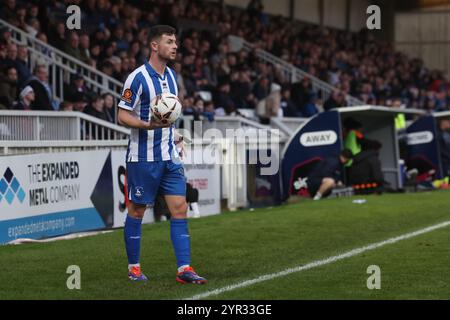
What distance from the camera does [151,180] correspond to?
895cm

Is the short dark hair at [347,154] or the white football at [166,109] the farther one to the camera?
the short dark hair at [347,154]

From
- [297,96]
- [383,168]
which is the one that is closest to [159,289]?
[383,168]

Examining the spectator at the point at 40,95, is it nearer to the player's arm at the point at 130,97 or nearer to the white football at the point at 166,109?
the player's arm at the point at 130,97

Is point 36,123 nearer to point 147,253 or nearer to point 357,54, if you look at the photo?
point 147,253

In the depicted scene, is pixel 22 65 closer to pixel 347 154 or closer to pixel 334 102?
pixel 347 154

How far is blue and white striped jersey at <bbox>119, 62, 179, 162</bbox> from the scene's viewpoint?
29.0 ft

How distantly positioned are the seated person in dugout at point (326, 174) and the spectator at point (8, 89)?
6798mm

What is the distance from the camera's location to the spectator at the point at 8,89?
15.9 m

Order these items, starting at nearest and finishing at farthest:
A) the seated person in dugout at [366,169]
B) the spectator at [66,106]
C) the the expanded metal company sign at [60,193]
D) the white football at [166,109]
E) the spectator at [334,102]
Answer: the white football at [166,109], the the expanded metal company sign at [60,193], the spectator at [66,106], the seated person in dugout at [366,169], the spectator at [334,102]

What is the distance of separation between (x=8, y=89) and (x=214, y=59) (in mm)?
10048

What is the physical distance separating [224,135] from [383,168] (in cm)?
A: 549

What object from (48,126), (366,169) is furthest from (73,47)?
(366,169)

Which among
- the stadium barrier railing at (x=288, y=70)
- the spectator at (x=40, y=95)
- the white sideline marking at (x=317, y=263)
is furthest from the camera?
the stadium barrier railing at (x=288, y=70)

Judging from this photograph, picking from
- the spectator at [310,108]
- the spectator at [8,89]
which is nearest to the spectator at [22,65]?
the spectator at [8,89]
